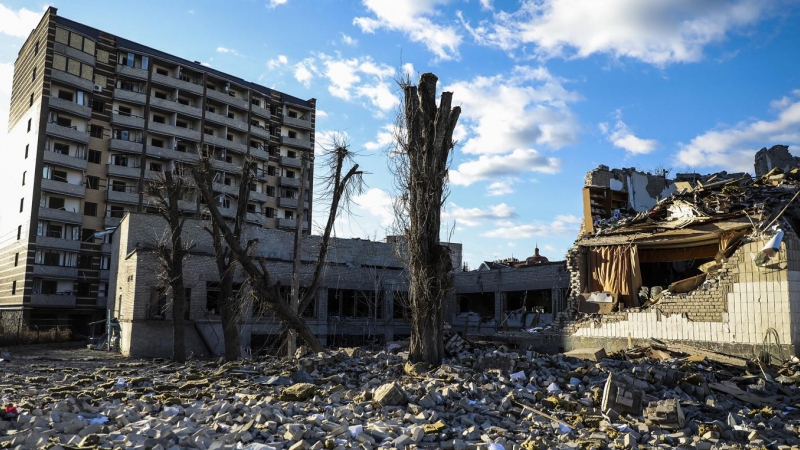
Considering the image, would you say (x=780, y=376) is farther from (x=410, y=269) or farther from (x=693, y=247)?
(x=410, y=269)

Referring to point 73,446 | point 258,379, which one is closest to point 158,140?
point 258,379

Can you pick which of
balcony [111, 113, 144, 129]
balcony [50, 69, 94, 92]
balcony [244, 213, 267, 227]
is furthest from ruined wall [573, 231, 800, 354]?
balcony [50, 69, 94, 92]

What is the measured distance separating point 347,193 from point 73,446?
10.2 metres

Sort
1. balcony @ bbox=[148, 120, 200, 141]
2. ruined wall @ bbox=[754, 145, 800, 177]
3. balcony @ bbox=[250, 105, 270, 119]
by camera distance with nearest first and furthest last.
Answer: ruined wall @ bbox=[754, 145, 800, 177] < balcony @ bbox=[148, 120, 200, 141] < balcony @ bbox=[250, 105, 270, 119]

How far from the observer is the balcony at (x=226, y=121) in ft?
158

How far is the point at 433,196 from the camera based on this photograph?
11.4 metres

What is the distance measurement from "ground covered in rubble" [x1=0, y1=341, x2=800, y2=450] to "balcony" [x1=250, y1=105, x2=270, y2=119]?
4250 centimetres

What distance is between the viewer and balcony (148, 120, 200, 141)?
45.0m

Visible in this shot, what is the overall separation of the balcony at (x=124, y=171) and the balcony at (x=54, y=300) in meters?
9.25

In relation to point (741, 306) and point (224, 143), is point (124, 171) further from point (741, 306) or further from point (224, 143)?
point (741, 306)

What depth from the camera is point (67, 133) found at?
41031 millimetres

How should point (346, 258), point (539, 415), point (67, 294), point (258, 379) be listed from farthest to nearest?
point (67, 294), point (346, 258), point (258, 379), point (539, 415)

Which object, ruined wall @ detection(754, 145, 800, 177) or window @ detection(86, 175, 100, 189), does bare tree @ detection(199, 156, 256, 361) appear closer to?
ruined wall @ detection(754, 145, 800, 177)

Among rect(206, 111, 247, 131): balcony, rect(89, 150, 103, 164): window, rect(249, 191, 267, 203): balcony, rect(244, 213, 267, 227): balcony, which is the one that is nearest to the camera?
rect(89, 150, 103, 164): window
